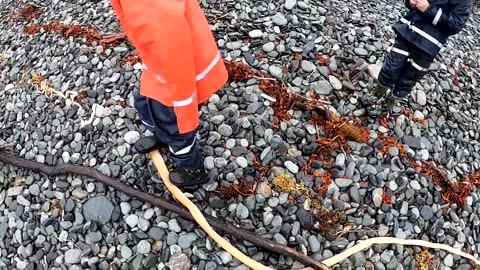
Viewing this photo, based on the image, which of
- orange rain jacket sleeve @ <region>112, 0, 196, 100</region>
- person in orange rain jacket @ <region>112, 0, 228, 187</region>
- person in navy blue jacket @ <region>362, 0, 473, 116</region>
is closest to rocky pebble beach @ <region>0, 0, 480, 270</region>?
person in navy blue jacket @ <region>362, 0, 473, 116</region>

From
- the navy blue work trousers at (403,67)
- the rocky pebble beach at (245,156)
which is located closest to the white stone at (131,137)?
the rocky pebble beach at (245,156)

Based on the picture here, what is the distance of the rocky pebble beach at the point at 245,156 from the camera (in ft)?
11.9

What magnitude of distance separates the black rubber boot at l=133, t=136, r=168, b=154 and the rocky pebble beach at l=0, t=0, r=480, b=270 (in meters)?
0.12

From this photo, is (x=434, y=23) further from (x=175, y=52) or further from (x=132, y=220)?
(x=132, y=220)

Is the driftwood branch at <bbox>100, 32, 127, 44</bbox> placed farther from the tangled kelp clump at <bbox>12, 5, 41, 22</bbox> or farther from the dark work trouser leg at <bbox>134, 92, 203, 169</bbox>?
the tangled kelp clump at <bbox>12, 5, 41, 22</bbox>

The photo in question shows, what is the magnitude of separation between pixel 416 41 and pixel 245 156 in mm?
1475

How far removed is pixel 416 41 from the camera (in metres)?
3.69

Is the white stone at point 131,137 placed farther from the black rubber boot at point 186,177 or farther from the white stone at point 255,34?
the white stone at point 255,34

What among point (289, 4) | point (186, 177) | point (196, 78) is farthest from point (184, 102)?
point (289, 4)

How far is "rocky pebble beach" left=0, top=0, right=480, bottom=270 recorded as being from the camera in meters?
3.61

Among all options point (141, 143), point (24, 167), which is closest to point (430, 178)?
point (141, 143)

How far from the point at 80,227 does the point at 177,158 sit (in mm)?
909

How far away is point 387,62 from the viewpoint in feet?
12.9

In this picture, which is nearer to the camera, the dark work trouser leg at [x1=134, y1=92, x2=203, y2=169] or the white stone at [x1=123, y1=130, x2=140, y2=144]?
the dark work trouser leg at [x1=134, y1=92, x2=203, y2=169]
